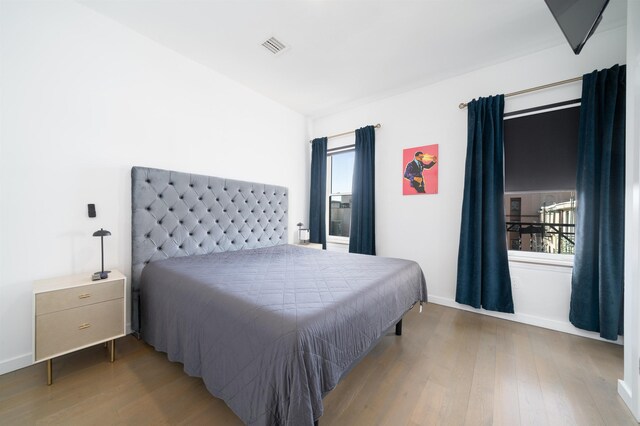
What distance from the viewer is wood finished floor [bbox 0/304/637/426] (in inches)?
54.1

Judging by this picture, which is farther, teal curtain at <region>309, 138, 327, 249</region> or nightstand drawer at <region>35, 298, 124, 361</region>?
teal curtain at <region>309, 138, 327, 249</region>

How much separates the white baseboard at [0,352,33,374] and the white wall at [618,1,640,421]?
411cm

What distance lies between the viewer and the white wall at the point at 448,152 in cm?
243

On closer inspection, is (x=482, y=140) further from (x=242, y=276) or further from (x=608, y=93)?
(x=242, y=276)

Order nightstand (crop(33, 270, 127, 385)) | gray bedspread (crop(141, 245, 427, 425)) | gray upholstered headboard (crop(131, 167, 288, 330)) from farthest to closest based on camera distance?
gray upholstered headboard (crop(131, 167, 288, 330)) → nightstand (crop(33, 270, 127, 385)) → gray bedspread (crop(141, 245, 427, 425))

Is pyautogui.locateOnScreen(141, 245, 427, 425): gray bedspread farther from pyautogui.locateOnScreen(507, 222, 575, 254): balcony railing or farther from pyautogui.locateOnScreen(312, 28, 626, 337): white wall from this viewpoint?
pyautogui.locateOnScreen(507, 222, 575, 254): balcony railing

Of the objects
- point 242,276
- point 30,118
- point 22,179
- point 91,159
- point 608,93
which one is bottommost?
point 242,276

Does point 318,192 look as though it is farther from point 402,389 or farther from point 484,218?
point 402,389

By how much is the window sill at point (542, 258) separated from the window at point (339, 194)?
2255 millimetres

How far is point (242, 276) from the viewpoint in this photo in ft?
5.89

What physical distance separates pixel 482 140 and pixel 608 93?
98 cm

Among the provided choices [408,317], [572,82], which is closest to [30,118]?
[408,317]

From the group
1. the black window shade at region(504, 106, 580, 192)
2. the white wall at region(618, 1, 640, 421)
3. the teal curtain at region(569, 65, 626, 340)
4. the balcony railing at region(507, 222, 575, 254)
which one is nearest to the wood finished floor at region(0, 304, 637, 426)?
the white wall at region(618, 1, 640, 421)

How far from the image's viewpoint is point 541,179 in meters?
2.58
